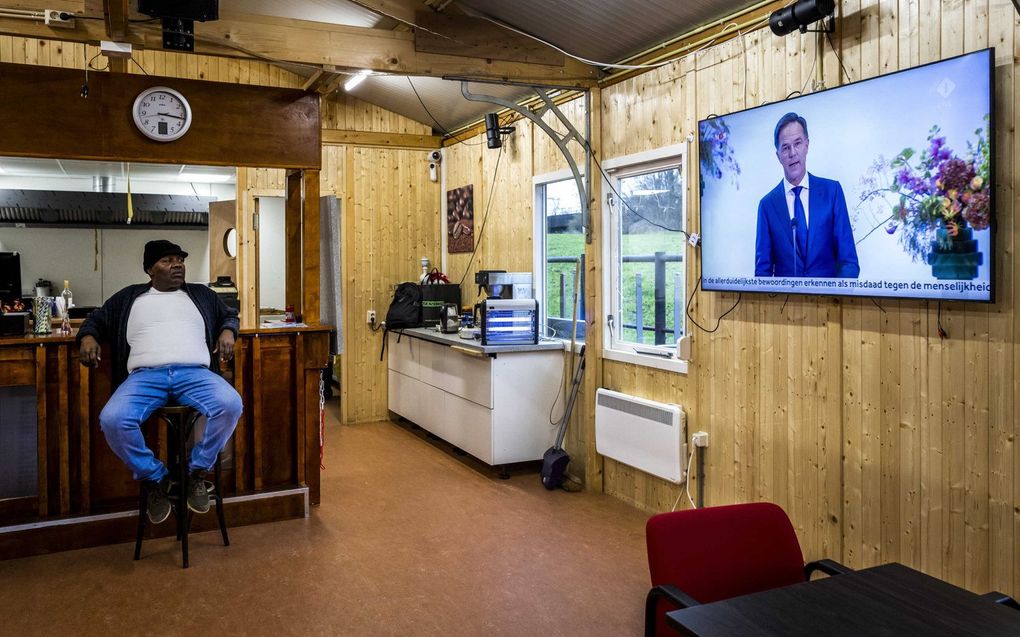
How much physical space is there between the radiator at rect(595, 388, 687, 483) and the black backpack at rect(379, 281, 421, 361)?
99.7 inches

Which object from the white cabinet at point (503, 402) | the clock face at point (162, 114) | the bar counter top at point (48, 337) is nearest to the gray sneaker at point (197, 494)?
the bar counter top at point (48, 337)

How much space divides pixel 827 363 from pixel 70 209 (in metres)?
8.52

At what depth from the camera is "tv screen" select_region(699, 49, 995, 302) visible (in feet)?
8.91

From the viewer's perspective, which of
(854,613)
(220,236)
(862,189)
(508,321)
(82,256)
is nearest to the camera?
(854,613)

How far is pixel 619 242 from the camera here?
5.00 meters

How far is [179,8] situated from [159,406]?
6.42ft

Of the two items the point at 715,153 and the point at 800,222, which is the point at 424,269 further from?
the point at 800,222

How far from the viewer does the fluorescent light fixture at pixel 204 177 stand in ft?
30.8

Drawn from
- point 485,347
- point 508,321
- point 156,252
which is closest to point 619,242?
point 508,321

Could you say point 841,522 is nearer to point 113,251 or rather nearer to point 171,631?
point 171,631

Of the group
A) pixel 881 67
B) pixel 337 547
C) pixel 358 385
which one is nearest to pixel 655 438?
pixel 337 547

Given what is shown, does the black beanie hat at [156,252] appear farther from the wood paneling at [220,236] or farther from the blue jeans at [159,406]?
the wood paneling at [220,236]

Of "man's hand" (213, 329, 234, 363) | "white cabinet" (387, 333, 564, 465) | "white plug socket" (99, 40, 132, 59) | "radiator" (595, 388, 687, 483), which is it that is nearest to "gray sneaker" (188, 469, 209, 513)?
"man's hand" (213, 329, 234, 363)

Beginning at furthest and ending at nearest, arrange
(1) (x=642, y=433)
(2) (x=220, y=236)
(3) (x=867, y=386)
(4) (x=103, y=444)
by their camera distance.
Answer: (2) (x=220, y=236) < (1) (x=642, y=433) < (4) (x=103, y=444) < (3) (x=867, y=386)
